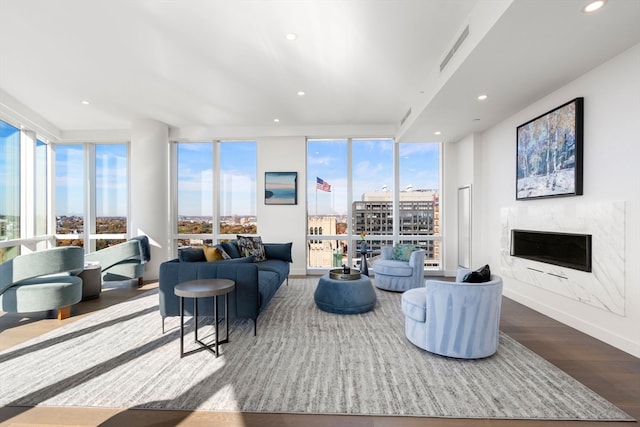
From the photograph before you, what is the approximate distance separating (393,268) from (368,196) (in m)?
2.10

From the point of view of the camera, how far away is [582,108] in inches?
121

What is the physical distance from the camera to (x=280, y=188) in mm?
6051

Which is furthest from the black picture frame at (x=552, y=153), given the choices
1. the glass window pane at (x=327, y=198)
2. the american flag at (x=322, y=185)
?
the american flag at (x=322, y=185)

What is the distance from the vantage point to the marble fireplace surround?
2.71 m

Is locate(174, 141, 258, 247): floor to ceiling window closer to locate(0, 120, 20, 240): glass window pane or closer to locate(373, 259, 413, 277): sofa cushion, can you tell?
locate(0, 120, 20, 240): glass window pane

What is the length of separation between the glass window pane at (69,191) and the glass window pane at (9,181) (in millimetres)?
781

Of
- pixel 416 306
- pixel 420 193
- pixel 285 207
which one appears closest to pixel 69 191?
pixel 285 207

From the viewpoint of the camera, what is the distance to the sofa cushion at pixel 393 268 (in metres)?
4.57

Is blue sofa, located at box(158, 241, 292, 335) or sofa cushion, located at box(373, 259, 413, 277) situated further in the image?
sofa cushion, located at box(373, 259, 413, 277)

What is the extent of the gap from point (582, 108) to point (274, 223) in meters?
5.03

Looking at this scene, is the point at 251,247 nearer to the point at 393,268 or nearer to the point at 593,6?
the point at 393,268

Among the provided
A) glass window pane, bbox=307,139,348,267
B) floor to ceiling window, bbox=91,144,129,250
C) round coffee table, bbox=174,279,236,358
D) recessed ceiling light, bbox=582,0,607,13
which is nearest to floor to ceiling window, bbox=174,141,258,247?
floor to ceiling window, bbox=91,144,129,250

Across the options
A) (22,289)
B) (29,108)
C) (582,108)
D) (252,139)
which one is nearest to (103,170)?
(29,108)

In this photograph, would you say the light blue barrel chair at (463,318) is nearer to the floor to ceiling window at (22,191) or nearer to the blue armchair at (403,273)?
the blue armchair at (403,273)
